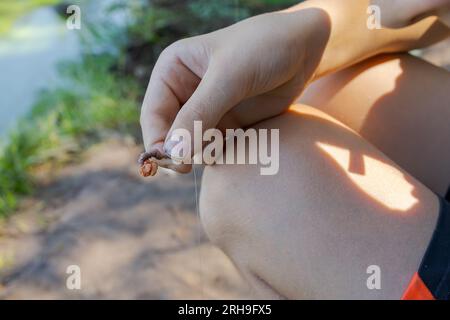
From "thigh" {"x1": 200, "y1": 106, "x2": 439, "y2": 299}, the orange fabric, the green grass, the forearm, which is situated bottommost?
the orange fabric

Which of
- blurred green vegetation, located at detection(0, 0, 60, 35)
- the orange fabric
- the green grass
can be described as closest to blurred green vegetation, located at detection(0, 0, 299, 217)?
the green grass

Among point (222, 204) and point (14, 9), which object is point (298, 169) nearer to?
point (222, 204)

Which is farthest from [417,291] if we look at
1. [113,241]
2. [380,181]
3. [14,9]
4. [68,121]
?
[14,9]

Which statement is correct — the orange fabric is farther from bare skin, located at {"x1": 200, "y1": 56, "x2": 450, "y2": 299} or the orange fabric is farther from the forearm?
the forearm

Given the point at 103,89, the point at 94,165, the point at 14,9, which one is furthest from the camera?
the point at 14,9

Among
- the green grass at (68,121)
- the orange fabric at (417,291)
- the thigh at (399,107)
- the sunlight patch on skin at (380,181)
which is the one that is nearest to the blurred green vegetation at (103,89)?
the green grass at (68,121)
